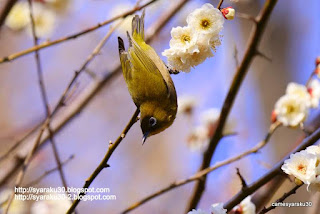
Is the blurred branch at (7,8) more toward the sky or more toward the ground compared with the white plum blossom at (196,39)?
more toward the sky

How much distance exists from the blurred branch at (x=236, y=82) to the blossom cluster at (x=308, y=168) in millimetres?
798

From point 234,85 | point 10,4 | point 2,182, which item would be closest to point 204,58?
point 234,85

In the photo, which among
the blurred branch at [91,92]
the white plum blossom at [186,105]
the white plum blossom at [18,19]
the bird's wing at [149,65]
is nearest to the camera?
the bird's wing at [149,65]

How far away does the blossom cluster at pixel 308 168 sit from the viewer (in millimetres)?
1301

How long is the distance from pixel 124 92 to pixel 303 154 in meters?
4.12

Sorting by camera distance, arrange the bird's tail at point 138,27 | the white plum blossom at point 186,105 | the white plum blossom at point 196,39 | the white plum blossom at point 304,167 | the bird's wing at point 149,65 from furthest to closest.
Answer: the white plum blossom at point 186,105 → the bird's tail at point 138,27 → the bird's wing at point 149,65 → the white plum blossom at point 196,39 → the white plum blossom at point 304,167

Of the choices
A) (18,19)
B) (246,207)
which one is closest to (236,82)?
(246,207)

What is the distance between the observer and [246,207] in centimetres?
164

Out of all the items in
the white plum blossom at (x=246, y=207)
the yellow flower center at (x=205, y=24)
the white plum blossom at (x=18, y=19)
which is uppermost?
the white plum blossom at (x=18, y=19)

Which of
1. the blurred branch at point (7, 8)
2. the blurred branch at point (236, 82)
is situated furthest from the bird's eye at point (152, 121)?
the blurred branch at point (7, 8)

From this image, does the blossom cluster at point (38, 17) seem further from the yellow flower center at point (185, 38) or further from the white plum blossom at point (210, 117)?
the yellow flower center at point (185, 38)

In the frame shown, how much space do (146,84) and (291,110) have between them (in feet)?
2.54

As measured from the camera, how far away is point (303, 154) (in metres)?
1.32

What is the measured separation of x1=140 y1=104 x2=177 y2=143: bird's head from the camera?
2.05 m
